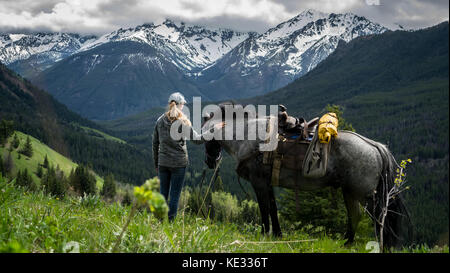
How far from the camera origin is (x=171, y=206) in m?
8.18

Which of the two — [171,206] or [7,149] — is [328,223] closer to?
[171,206]

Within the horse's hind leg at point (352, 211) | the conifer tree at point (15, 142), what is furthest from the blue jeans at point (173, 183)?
the conifer tree at point (15, 142)

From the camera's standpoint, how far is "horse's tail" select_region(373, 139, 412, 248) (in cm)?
654

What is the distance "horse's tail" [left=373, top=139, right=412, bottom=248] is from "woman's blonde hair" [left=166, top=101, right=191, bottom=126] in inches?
169

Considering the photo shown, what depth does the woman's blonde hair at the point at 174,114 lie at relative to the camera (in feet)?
26.0

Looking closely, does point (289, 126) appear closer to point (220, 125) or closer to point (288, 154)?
point (288, 154)

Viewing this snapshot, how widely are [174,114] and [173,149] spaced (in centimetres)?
85

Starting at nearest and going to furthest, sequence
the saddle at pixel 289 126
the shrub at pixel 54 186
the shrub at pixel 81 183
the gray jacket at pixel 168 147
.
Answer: the saddle at pixel 289 126, the gray jacket at pixel 168 147, the shrub at pixel 54 186, the shrub at pixel 81 183

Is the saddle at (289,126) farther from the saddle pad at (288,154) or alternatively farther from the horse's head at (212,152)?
the horse's head at (212,152)

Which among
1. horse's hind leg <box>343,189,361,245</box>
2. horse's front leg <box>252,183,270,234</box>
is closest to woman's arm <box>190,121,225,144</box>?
horse's front leg <box>252,183,270,234</box>

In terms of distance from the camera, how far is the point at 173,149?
8125 millimetres

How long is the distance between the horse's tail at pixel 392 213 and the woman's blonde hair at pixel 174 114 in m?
4.30

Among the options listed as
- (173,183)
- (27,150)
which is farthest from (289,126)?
(27,150)
